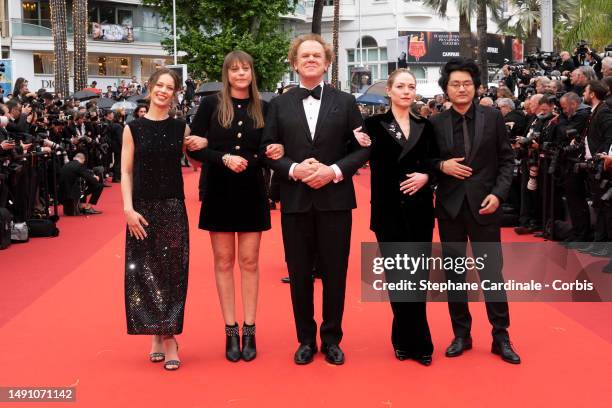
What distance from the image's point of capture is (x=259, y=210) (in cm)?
572

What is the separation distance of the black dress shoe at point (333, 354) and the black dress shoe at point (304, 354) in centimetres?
10

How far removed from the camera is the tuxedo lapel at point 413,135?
18.1 ft

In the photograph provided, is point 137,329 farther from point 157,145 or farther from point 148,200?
point 157,145

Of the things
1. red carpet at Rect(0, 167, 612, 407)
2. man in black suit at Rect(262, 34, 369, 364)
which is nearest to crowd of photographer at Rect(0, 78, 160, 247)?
red carpet at Rect(0, 167, 612, 407)

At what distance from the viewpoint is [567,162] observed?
394 inches

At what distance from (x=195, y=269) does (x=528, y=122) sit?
5648 mm

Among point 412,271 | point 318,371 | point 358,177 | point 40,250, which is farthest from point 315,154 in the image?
point 358,177

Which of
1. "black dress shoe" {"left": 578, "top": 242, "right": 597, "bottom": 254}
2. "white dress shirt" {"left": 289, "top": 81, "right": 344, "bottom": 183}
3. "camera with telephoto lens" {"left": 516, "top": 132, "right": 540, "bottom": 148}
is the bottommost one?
"black dress shoe" {"left": 578, "top": 242, "right": 597, "bottom": 254}

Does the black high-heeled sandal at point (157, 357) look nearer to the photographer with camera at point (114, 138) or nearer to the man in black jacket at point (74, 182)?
the man in black jacket at point (74, 182)

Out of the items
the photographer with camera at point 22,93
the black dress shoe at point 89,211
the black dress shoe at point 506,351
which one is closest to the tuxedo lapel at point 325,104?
the black dress shoe at point 506,351

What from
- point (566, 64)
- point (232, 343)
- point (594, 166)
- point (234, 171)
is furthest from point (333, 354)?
point (566, 64)

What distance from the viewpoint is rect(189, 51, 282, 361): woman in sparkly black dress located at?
561 cm

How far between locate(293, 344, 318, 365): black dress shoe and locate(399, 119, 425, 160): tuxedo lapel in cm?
136

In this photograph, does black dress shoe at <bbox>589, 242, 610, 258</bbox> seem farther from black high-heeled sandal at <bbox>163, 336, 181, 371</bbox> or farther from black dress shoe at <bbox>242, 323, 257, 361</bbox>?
black high-heeled sandal at <bbox>163, 336, 181, 371</bbox>
